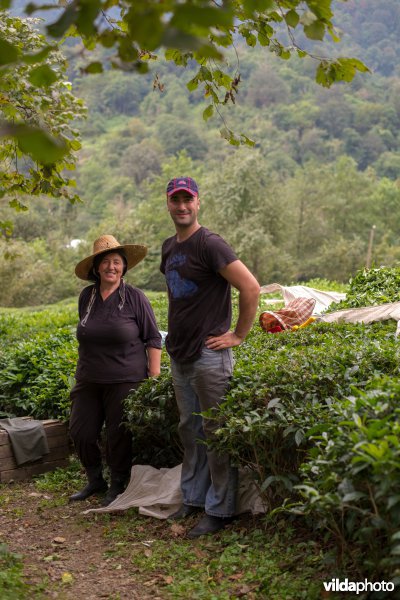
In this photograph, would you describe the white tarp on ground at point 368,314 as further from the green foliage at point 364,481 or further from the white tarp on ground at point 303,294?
the white tarp on ground at point 303,294

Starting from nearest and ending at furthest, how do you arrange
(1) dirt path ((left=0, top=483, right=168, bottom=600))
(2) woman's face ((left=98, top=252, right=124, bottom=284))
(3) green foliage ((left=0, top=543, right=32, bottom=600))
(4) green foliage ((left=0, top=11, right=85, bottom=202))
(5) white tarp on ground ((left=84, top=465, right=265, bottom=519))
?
(3) green foliage ((left=0, top=543, right=32, bottom=600)) → (1) dirt path ((left=0, top=483, right=168, bottom=600)) → (5) white tarp on ground ((left=84, top=465, right=265, bottom=519)) → (2) woman's face ((left=98, top=252, right=124, bottom=284)) → (4) green foliage ((left=0, top=11, right=85, bottom=202))

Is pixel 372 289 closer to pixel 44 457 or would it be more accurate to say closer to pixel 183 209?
pixel 44 457

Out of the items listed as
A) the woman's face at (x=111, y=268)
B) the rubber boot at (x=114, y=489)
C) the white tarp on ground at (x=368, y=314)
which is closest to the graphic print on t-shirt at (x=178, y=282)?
the woman's face at (x=111, y=268)

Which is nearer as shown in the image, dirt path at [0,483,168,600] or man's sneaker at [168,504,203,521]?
dirt path at [0,483,168,600]

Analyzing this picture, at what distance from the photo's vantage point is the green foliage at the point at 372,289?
1002cm

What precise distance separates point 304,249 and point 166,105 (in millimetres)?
68438

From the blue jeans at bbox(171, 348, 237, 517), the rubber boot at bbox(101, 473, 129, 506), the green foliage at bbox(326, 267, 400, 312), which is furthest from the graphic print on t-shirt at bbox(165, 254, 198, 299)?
the green foliage at bbox(326, 267, 400, 312)

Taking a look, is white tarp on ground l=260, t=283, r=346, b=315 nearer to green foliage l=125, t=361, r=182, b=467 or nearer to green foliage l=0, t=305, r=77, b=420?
green foliage l=0, t=305, r=77, b=420

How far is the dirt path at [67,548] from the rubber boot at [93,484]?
0.28 feet

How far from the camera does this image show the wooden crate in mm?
6625

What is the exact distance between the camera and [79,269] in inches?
246

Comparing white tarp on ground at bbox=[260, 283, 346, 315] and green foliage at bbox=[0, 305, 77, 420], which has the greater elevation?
white tarp on ground at bbox=[260, 283, 346, 315]

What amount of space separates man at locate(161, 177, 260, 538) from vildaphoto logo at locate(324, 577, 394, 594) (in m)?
1.32

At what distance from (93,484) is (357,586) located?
9.91ft
